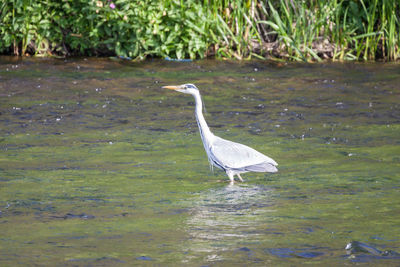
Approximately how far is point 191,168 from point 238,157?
0.75 meters

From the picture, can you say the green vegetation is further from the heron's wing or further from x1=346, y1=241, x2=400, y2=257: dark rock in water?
x1=346, y1=241, x2=400, y2=257: dark rock in water

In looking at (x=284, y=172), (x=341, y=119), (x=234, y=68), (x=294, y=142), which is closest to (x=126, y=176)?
(x=284, y=172)

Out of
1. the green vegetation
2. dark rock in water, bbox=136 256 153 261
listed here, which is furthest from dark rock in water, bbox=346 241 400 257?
the green vegetation

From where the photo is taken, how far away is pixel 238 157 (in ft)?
22.4

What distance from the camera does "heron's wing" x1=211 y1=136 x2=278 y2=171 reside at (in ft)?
22.0

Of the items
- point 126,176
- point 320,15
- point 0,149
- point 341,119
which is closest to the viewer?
point 126,176

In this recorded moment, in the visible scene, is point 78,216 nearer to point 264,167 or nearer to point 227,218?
point 227,218

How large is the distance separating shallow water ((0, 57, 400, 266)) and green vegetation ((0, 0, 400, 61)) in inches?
24.8

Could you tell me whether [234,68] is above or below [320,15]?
below

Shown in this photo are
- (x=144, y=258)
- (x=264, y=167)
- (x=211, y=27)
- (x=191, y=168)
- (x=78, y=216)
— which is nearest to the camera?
(x=144, y=258)

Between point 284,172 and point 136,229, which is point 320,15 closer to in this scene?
point 284,172

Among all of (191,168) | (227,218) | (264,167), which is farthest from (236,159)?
(227,218)

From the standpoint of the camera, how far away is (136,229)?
212 inches

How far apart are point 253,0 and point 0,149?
22.5 ft
